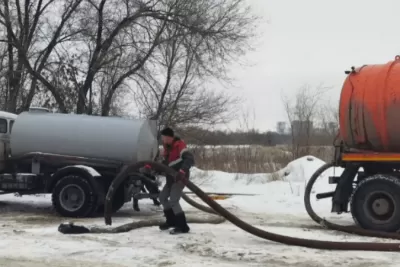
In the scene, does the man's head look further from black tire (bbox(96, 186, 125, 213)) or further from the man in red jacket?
black tire (bbox(96, 186, 125, 213))

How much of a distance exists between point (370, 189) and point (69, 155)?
643 cm

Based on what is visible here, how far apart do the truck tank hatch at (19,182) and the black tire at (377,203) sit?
680 cm

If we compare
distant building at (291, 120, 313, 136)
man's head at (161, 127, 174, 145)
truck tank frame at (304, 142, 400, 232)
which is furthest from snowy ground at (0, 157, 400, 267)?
distant building at (291, 120, 313, 136)

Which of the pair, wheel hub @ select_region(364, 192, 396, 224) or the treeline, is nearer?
wheel hub @ select_region(364, 192, 396, 224)

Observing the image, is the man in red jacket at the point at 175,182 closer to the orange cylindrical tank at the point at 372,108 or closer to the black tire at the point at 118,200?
the black tire at the point at 118,200

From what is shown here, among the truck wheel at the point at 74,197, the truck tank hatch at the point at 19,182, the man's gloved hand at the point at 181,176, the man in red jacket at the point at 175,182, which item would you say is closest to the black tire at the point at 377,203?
the man in red jacket at the point at 175,182

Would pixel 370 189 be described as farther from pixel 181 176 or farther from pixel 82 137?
pixel 82 137

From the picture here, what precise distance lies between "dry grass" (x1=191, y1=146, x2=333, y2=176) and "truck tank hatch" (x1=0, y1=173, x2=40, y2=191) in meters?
11.7

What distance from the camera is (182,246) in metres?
9.04

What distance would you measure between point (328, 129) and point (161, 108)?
1352 centimetres

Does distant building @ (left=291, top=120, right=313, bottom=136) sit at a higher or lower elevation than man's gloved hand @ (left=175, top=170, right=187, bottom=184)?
higher

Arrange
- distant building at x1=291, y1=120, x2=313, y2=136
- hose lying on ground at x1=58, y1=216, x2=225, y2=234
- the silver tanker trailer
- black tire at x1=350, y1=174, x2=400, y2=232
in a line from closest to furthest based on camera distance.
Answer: hose lying on ground at x1=58, y1=216, x2=225, y2=234, black tire at x1=350, y1=174, x2=400, y2=232, the silver tanker trailer, distant building at x1=291, y1=120, x2=313, y2=136

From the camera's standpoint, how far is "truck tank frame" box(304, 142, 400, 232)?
35.5ft

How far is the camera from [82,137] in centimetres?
1328
